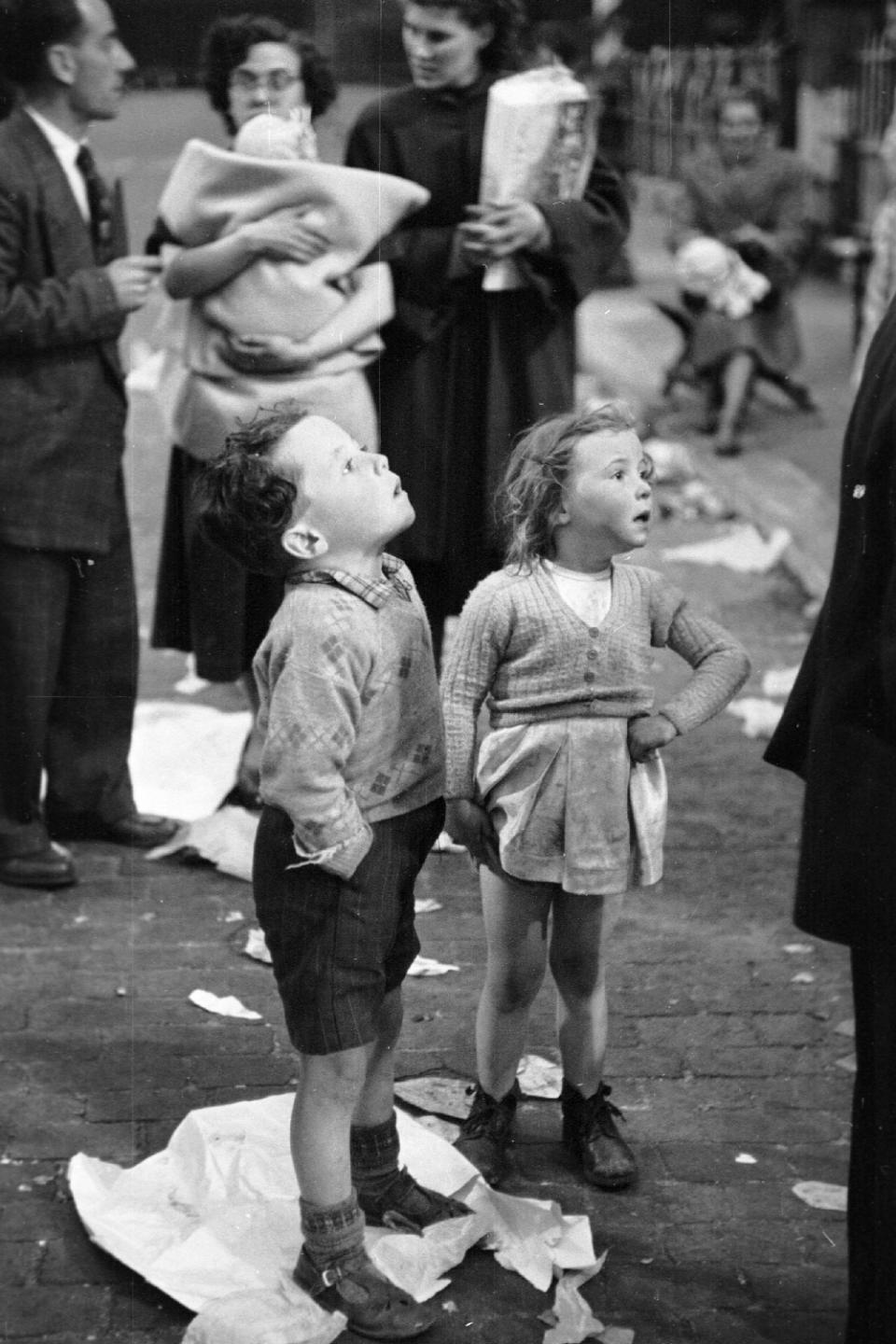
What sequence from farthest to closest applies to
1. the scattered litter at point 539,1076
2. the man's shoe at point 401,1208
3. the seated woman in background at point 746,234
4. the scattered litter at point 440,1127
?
the seated woman in background at point 746,234, the scattered litter at point 539,1076, the scattered litter at point 440,1127, the man's shoe at point 401,1208

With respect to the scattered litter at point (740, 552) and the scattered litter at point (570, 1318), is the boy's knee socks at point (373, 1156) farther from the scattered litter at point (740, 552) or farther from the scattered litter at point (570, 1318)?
the scattered litter at point (740, 552)

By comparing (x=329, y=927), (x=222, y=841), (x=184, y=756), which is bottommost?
(x=184, y=756)

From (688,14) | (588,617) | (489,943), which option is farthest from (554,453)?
(688,14)

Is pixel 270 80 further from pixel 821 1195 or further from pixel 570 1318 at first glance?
pixel 570 1318

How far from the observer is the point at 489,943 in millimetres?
3502

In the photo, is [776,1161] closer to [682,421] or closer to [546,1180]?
[546,1180]

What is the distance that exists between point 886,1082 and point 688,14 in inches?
794

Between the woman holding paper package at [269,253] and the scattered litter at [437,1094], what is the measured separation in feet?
4.35

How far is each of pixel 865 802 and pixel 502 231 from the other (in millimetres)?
2198

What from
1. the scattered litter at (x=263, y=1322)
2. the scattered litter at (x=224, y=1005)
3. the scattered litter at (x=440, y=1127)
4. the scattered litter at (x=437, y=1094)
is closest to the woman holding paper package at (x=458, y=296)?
the scattered litter at (x=224, y=1005)

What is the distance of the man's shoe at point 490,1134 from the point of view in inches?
143

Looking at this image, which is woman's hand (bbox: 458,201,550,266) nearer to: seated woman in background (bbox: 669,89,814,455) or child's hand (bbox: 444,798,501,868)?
child's hand (bbox: 444,798,501,868)

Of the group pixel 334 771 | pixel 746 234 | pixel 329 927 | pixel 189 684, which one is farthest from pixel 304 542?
pixel 746 234

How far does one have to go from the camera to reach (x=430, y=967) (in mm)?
4023
